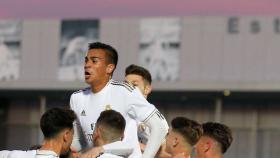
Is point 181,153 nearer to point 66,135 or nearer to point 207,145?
point 207,145

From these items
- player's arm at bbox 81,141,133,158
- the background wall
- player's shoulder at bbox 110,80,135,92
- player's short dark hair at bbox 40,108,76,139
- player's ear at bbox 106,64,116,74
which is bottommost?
player's arm at bbox 81,141,133,158

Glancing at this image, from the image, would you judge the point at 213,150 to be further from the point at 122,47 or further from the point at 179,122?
the point at 122,47

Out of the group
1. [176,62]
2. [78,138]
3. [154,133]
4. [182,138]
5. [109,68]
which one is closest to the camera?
[154,133]

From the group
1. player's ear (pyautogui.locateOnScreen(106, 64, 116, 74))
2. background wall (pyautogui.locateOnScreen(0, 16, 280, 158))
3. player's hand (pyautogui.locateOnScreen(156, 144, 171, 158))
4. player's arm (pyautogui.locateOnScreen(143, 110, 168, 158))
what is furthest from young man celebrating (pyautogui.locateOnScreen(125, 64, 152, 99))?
background wall (pyautogui.locateOnScreen(0, 16, 280, 158))

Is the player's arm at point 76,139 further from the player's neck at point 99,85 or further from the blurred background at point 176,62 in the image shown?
the blurred background at point 176,62

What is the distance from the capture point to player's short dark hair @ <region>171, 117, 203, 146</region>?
351 inches

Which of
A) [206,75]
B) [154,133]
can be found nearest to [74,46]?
[206,75]

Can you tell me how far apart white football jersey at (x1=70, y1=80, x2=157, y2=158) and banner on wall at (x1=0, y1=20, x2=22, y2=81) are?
39.1 m

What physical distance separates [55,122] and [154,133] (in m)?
1.06

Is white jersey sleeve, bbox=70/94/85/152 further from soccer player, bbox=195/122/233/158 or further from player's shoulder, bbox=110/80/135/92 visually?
soccer player, bbox=195/122/233/158

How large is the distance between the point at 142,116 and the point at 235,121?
3904cm

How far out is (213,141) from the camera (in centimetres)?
898

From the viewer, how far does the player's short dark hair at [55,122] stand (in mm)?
8023

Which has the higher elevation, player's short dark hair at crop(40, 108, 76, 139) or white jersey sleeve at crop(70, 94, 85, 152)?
player's short dark hair at crop(40, 108, 76, 139)
